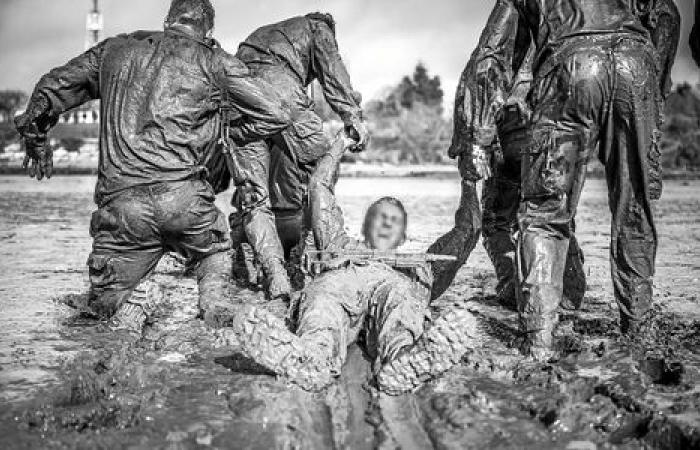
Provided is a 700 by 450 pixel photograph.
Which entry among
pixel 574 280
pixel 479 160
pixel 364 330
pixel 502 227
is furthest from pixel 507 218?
pixel 364 330

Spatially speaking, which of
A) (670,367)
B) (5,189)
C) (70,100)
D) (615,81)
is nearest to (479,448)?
(670,367)

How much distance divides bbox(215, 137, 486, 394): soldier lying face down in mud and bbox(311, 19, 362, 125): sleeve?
1030 mm

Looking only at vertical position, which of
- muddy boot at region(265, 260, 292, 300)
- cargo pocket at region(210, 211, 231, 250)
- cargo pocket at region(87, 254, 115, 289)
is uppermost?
cargo pocket at region(210, 211, 231, 250)

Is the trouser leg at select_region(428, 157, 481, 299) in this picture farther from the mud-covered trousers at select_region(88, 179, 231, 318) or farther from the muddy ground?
the mud-covered trousers at select_region(88, 179, 231, 318)

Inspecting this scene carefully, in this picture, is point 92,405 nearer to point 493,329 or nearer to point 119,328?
point 119,328

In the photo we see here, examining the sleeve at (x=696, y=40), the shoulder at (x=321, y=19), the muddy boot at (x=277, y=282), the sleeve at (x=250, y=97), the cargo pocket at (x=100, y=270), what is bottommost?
the muddy boot at (x=277, y=282)

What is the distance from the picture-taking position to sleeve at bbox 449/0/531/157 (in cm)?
Answer: 488

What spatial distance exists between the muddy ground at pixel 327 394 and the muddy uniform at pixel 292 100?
115 centimetres

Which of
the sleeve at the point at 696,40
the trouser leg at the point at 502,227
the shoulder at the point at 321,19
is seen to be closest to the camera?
the sleeve at the point at 696,40

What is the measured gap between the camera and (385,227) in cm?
506

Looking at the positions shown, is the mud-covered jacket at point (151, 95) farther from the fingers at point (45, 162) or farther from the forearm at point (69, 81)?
the fingers at point (45, 162)

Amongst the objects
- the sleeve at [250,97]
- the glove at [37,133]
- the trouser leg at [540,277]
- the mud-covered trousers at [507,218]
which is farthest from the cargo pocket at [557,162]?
the glove at [37,133]

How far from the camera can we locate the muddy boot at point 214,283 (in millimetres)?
5469

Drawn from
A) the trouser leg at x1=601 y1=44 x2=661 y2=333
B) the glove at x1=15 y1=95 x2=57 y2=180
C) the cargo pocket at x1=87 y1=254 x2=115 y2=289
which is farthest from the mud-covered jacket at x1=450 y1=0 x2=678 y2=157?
the glove at x1=15 y1=95 x2=57 y2=180
